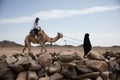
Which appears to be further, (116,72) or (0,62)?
(116,72)

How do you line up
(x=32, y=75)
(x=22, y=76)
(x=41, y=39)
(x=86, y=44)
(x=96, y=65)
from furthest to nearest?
1. (x=41, y=39)
2. (x=86, y=44)
3. (x=96, y=65)
4. (x=22, y=76)
5. (x=32, y=75)

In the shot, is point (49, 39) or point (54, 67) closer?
point (54, 67)

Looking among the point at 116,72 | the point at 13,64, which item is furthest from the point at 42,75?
the point at 116,72

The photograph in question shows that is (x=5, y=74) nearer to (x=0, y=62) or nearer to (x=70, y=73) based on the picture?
(x=0, y=62)

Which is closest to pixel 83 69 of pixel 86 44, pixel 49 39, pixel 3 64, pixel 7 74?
pixel 7 74

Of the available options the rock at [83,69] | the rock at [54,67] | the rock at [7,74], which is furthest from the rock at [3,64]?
the rock at [83,69]

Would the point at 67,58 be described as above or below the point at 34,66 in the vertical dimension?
above

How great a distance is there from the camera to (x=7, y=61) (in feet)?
43.5

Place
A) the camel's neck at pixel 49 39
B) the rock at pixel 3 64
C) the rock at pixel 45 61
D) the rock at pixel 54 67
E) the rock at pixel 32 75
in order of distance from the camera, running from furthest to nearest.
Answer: the camel's neck at pixel 49 39, the rock at pixel 3 64, the rock at pixel 45 61, the rock at pixel 54 67, the rock at pixel 32 75

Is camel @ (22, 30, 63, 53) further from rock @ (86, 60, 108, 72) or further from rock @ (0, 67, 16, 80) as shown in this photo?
rock @ (86, 60, 108, 72)

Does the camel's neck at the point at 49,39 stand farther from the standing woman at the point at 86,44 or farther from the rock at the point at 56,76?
the rock at the point at 56,76

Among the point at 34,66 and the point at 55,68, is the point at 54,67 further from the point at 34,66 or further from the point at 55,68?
the point at 34,66

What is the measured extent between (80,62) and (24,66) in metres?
1.92

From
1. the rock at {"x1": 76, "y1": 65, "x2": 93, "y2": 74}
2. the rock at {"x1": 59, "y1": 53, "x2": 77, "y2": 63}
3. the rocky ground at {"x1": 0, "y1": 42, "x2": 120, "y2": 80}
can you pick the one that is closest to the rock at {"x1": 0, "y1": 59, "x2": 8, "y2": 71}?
the rocky ground at {"x1": 0, "y1": 42, "x2": 120, "y2": 80}
